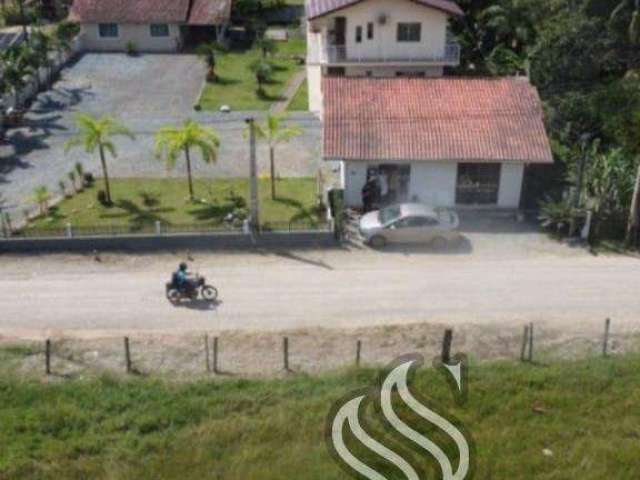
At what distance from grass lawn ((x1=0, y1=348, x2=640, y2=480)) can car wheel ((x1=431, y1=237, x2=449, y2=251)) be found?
770 centimetres

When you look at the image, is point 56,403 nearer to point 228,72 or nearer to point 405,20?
point 405,20

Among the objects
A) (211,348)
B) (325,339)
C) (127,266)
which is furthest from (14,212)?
(325,339)

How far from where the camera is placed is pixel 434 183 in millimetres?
31641

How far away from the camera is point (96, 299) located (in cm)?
2542

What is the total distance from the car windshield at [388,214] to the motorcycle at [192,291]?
7.00m

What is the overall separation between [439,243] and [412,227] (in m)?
1.25

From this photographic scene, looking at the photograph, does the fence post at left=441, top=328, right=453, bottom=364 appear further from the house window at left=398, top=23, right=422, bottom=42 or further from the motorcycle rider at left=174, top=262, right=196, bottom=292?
the house window at left=398, top=23, right=422, bottom=42

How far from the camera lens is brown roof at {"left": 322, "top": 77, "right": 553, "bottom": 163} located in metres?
30.9

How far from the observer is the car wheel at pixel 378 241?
28.9 m

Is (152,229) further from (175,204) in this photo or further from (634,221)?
(634,221)

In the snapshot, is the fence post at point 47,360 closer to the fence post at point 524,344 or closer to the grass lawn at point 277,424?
the grass lawn at point 277,424

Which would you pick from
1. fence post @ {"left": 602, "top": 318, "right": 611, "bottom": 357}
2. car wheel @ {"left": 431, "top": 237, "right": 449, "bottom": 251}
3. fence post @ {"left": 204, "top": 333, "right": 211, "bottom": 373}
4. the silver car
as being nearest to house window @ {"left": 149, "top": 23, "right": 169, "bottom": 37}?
the silver car

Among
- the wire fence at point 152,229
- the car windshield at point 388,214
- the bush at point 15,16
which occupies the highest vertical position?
the bush at point 15,16

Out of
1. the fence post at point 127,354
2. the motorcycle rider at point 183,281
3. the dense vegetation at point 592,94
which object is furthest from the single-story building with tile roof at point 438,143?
the fence post at point 127,354
